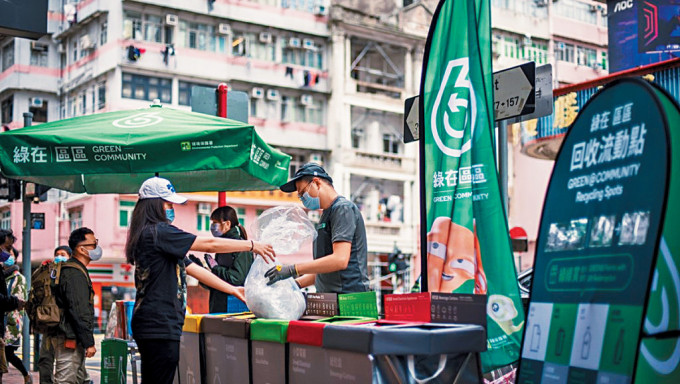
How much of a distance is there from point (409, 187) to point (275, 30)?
8.78 metres

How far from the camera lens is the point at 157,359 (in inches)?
210

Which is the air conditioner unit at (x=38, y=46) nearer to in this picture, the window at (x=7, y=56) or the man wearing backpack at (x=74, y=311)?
the window at (x=7, y=56)

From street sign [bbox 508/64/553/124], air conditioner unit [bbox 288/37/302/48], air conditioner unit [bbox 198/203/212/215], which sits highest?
air conditioner unit [bbox 288/37/302/48]

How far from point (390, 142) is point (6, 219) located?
16.2m

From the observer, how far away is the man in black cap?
5734 mm

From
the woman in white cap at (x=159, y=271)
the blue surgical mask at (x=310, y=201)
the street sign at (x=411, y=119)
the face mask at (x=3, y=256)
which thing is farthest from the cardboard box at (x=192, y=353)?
the face mask at (x=3, y=256)

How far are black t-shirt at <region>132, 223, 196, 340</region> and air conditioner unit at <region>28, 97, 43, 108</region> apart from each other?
33.7m

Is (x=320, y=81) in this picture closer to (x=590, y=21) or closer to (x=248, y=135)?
(x=590, y=21)

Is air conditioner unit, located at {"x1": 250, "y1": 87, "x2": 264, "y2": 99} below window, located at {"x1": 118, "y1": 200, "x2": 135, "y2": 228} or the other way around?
the other way around

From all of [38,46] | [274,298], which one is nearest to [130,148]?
[274,298]

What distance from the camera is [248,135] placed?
24.5 feet

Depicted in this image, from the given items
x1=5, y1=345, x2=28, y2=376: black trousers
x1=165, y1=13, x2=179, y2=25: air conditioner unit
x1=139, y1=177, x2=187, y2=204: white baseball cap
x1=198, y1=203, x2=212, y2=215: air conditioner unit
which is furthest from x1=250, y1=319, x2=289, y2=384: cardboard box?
x1=198, y1=203, x2=212, y2=215: air conditioner unit

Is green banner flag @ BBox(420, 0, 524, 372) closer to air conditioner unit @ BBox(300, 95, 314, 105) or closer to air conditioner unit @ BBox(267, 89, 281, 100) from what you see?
air conditioner unit @ BBox(267, 89, 281, 100)

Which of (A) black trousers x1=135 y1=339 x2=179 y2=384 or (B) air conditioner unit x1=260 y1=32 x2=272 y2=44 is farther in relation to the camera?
(B) air conditioner unit x1=260 y1=32 x2=272 y2=44
